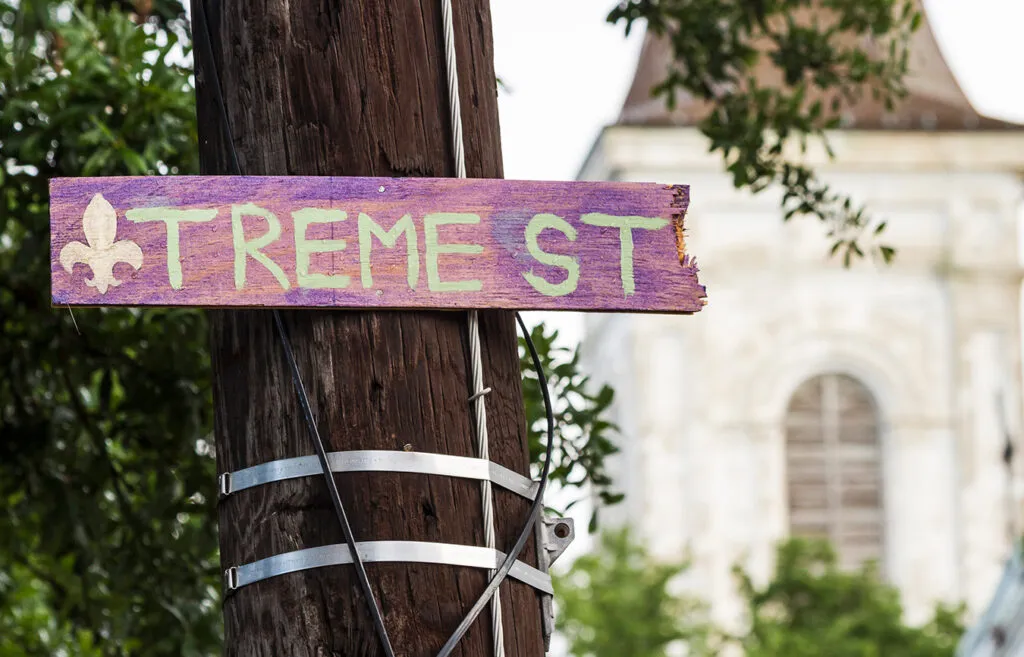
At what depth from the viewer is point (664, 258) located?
2.53 meters

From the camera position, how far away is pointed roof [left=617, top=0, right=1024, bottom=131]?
30.2 meters

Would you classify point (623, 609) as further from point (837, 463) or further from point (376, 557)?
point (376, 557)

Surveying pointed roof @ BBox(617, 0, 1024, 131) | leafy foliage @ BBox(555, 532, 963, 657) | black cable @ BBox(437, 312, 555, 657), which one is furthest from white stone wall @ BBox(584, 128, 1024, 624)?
black cable @ BBox(437, 312, 555, 657)

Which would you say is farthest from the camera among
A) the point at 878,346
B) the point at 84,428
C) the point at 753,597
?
the point at 878,346

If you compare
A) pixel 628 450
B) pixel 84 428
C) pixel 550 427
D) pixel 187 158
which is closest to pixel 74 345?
pixel 84 428

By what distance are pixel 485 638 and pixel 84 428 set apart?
10.7 ft

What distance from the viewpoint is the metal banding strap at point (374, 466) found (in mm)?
2391

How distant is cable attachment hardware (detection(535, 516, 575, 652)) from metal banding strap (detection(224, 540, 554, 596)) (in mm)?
122

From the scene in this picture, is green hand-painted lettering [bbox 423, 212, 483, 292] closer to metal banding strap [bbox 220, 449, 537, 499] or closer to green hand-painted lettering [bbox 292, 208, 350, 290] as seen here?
green hand-painted lettering [bbox 292, 208, 350, 290]

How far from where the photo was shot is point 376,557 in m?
2.37

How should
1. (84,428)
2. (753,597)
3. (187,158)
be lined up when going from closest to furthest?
(187,158) → (84,428) → (753,597)

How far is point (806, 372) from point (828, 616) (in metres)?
7.62

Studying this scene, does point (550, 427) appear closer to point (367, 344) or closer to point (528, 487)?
point (528, 487)

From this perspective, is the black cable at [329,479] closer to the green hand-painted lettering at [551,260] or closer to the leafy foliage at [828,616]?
the green hand-painted lettering at [551,260]
